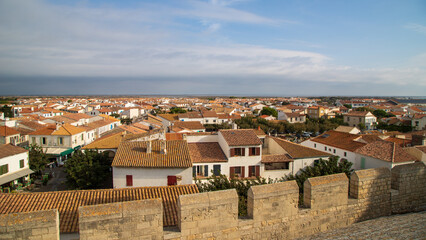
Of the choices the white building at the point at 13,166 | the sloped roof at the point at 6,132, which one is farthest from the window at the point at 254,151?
the sloped roof at the point at 6,132

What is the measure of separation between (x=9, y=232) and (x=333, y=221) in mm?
6733

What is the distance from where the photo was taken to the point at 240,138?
22.1 meters

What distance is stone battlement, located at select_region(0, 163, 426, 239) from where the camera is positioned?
4738 mm

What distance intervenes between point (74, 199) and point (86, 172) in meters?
9.70

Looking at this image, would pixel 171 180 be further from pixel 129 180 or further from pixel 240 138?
pixel 240 138

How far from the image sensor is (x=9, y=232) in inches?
179

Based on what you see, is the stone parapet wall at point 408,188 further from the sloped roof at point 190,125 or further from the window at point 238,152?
the sloped roof at point 190,125

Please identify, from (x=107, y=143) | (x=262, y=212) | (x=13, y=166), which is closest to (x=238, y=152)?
(x=107, y=143)

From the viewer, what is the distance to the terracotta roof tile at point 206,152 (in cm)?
2112

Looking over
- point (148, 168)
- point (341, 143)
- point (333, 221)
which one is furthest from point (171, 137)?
point (333, 221)

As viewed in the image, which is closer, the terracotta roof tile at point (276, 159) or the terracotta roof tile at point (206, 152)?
the terracotta roof tile at point (206, 152)

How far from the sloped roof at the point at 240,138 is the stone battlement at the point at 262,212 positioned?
13.9m

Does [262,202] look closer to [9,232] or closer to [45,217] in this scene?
[45,217]

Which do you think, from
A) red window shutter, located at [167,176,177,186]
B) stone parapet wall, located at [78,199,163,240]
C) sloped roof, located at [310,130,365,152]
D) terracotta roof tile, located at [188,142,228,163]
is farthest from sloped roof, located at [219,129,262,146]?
stone parapet wall, located at [78,199,163,240]
